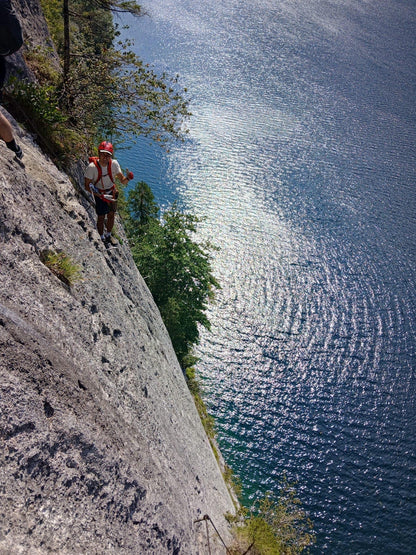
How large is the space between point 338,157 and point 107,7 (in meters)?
40.1

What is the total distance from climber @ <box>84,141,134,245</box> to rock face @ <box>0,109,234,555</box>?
401mm

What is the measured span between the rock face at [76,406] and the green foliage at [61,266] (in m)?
0.18

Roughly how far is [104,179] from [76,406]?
556cm

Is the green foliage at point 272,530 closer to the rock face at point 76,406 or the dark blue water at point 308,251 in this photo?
the dark blue water at point 308,251

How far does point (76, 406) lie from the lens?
19.6 ft

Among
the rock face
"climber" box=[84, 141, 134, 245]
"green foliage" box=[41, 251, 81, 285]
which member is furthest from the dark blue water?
"green foliage" box=[41, 251, 81, 285]

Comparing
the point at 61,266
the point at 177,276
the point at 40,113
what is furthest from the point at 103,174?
the point at 177,276

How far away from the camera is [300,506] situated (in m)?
22.9

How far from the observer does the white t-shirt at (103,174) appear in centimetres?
950

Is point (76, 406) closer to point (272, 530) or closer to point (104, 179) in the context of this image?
point (104, 179)

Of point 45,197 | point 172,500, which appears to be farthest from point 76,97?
point 172,500

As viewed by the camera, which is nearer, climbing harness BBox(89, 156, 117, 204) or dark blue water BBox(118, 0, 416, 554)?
climbing harness BBox(89, 156, 117, 204)

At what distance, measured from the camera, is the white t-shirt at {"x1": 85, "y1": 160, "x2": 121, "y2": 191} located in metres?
9.50

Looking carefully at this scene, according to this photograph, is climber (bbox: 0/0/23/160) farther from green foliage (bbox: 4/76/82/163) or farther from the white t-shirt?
green foliage (bbox: 4/76/82/163)
